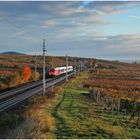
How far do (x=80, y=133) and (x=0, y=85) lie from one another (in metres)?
49.0

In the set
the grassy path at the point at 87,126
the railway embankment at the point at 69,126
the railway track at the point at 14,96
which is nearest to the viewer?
the railway embankment at the point at 69,126

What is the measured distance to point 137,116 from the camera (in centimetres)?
3262

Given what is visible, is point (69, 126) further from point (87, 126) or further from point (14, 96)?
point (14, 96)

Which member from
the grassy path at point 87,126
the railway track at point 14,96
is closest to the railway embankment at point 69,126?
the grassy path at point 87,126

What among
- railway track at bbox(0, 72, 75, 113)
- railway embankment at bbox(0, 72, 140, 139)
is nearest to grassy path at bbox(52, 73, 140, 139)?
railway embankment at bbox(0, 72, 140, 139)

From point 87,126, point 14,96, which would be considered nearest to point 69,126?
point 87,126

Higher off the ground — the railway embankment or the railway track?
the railway embankment

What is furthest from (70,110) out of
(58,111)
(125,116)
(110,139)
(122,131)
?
(110,139)

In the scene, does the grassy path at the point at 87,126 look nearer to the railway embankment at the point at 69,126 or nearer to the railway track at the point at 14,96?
the railway embankment at the point at 69,126

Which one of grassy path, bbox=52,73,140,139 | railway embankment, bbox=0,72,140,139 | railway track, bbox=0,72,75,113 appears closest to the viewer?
railway embankment, bbox=0,72,140,139

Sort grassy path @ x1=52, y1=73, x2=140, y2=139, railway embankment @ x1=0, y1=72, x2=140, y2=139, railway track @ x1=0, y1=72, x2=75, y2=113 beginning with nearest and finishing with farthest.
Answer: railway embankment @ x1=0, y1=72, x2=140, y2=139 → grassy path @ x1=52, y1=73, x2=140, y2=139 → railway track @ x1=0, y1=72, x2=75, y2=113

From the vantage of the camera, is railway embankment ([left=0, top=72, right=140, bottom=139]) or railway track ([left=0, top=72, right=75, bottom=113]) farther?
railway track ([left=0, top=72, right=75, bottom=113])

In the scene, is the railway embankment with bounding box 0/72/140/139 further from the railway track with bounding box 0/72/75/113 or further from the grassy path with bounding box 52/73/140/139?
the railway track with bounding box 0/72/75/113

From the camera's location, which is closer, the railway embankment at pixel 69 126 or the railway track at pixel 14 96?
the railway embankment at pixel 69 126
